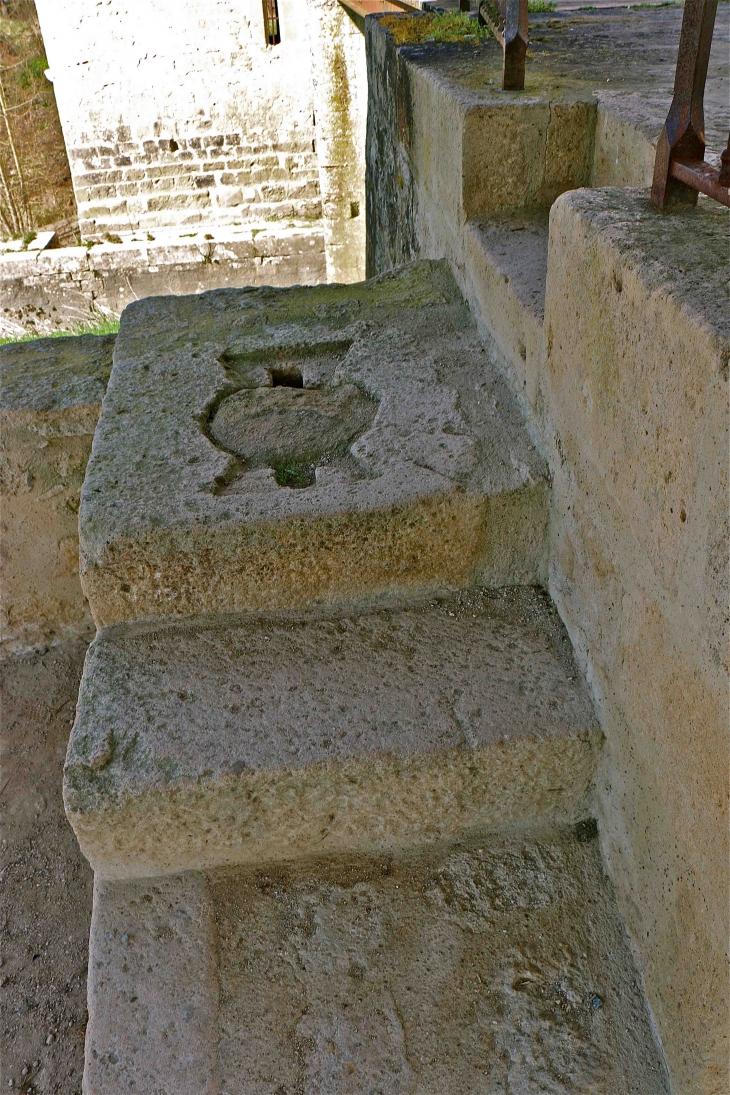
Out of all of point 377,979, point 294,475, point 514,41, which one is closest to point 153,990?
point 377,979

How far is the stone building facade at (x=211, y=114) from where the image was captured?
776 centimetres

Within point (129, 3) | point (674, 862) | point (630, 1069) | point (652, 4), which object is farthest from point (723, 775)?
point (129, 3)

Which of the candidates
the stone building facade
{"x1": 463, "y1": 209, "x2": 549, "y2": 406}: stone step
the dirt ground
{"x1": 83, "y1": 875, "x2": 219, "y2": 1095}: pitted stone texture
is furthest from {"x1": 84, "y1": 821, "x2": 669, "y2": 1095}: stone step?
the stone building facade

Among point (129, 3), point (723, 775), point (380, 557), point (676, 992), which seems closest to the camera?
point (723, 775)

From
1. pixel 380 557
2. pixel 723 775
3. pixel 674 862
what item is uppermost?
pixel 723 775

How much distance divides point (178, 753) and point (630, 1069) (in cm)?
82

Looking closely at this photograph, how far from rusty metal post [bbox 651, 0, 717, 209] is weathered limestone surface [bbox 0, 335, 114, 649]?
146cm

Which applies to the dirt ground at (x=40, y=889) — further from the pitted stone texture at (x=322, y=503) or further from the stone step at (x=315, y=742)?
the pitted stone texture at (x=322, y=503)

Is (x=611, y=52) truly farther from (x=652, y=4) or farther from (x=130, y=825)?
(x=130, y=825)

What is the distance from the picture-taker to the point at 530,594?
1671 millimetres

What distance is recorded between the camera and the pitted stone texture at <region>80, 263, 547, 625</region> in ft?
5.04

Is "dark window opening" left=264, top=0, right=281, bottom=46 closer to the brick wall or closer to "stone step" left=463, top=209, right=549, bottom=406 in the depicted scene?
the brick wall

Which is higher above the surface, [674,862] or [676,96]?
[676,96]

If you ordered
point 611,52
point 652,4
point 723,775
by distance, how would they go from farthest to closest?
point 652,4
point 611,52
point 723,775
